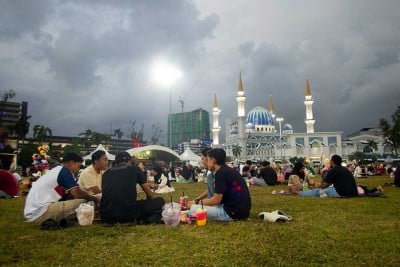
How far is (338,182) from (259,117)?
100 meters

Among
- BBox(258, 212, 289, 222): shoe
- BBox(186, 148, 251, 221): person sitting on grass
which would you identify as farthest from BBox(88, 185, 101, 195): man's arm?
BBox(258, 212, 289, 222): shoe

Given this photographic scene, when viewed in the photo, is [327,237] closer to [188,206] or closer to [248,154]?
[188,206]

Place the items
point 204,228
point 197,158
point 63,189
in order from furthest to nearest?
point 197,158, point 63,189, point 204,228

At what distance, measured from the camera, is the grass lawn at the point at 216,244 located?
3361mm

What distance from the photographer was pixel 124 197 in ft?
17.3

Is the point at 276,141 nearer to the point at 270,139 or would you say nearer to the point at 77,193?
the point at 270,139

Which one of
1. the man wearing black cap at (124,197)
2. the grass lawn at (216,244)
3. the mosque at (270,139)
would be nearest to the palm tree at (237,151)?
the mosque at (270,139)

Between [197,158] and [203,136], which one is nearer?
[197,158]

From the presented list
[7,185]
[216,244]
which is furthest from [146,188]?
[7,185]

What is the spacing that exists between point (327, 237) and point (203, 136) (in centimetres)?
14502

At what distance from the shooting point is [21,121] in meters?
69.3

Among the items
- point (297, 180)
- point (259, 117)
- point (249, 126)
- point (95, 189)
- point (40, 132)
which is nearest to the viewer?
point (95, 189)

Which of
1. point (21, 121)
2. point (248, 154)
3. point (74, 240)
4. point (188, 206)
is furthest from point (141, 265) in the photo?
point (248, 154)

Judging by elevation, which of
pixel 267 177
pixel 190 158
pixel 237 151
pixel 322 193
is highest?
pixel 237 151
